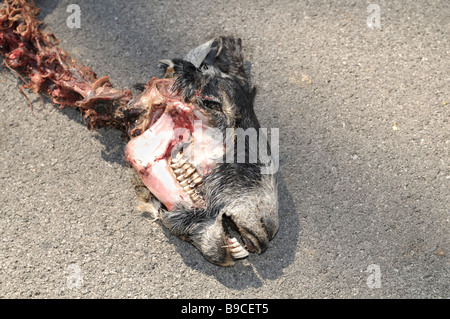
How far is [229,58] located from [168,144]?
753 millimetres

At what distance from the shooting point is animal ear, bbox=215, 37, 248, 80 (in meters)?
3.40

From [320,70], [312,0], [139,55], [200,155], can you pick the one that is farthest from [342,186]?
[139,55]

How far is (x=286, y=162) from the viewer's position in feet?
12.2

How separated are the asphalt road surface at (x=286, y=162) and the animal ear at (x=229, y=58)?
0.48 metres

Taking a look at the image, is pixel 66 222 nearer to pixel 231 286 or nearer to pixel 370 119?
pixel 231 286

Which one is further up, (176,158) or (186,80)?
(186,80)

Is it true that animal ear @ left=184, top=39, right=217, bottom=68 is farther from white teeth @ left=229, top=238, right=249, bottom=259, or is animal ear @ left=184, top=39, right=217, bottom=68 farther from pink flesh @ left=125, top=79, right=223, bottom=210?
white teeth @ left=229, top=238, right=249, bottom=259

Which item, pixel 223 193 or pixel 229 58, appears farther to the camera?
pixel 229 58

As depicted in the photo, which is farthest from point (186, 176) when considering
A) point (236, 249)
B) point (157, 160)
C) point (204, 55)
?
point (204, 55)

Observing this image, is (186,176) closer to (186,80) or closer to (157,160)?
(157,160)

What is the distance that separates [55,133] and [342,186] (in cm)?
208

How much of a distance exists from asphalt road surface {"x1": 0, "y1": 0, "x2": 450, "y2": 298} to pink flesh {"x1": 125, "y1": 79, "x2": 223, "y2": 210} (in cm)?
50

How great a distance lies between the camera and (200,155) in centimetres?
303

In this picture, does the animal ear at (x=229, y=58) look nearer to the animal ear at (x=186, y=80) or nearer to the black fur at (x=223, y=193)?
the black fur at (x=223, y=193)
